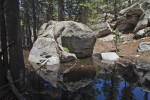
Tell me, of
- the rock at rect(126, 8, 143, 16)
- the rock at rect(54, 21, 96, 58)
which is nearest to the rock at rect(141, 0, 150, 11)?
the rock at rect(126, 8, 143, 16)

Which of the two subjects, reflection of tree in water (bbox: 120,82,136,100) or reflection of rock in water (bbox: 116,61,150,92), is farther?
reflection of rock in water (bbox: 116,61,150,92)

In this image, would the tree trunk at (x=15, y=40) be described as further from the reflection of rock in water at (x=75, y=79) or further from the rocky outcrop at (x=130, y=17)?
the rocky outcrop at (x=130, y=17)

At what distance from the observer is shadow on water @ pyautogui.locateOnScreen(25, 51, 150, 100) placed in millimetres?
5395

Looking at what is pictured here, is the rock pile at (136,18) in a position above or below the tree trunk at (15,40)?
above

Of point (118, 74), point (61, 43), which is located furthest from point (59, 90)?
point (61, 43)

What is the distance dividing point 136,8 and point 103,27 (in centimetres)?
595

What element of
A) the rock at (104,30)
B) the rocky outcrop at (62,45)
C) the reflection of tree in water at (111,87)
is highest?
the rock at (104,30)

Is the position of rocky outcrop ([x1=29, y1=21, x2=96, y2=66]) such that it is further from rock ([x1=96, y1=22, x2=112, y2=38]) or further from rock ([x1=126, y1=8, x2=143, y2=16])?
rock ([x1=126, y1=8, x2=143, y2=16])

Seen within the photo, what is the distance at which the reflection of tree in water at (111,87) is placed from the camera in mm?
5433

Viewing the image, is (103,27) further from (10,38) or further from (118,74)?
(10,38)

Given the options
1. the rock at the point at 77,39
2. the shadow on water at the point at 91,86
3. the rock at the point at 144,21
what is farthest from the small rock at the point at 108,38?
the shadow on water at the point at 91,86

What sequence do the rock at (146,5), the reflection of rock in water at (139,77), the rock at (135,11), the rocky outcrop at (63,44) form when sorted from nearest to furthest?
the reflection of rock in water at (139,77)
the rocky outcrop at (63,44)
the rock at (135,11)
the rock at (146,5)

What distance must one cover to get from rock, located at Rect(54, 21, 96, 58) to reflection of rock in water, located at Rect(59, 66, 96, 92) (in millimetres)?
4298

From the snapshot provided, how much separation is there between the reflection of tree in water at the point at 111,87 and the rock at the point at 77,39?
5394mm
